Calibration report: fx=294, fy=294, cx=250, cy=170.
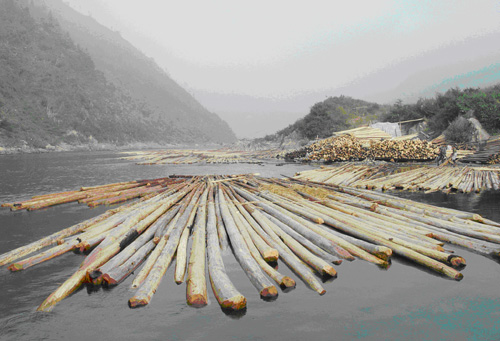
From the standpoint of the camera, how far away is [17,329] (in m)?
A: 3.73

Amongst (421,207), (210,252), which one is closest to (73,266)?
(210,252)

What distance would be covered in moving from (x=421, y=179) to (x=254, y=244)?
39.5 feet

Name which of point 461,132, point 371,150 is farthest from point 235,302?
point 461,132

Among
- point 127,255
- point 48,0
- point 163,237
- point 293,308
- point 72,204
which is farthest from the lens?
point 48,0

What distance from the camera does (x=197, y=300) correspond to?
396cm

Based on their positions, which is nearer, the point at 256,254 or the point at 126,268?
the point at 126,268

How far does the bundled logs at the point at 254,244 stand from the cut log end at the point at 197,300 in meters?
0.01

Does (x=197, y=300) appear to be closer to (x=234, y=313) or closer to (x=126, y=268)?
(x=234, y=313)

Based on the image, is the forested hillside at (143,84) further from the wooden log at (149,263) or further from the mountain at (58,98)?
the wooden log at (149,263)

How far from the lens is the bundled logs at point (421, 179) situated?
13109 mm

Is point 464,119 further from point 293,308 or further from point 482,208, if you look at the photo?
point 293,308

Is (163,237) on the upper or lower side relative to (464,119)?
lower

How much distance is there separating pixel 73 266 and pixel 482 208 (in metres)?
11.9

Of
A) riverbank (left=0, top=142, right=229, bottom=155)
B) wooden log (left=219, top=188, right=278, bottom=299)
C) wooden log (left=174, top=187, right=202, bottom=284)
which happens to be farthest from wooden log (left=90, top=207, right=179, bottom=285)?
riverbank (left=0, top=142, right=229, bottom=155)
